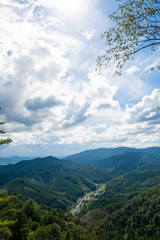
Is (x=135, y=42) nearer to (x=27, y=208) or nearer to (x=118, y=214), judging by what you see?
(x=27, y=208)

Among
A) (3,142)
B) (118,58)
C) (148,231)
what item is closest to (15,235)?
(3,142)

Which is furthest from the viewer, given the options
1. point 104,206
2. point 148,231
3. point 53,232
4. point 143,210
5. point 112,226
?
point 104,206

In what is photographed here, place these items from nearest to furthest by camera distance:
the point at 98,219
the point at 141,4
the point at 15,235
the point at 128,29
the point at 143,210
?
the point at 141,4 < the point at 128,29 < the point at 15,235 < the point at 143,210 < the point at 98,219

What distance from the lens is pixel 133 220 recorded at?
446ft

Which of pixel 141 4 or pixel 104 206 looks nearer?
pixel 141 4

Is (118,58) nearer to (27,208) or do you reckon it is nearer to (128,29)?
(128,29)

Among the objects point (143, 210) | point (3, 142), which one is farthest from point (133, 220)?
point (3, 142)

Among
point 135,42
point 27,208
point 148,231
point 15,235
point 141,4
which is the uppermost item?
point 141,4

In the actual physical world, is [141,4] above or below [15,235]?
above

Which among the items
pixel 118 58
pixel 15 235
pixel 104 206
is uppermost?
pixel 118 58

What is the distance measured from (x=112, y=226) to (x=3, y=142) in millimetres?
160004

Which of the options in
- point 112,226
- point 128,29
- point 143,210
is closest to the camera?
point 128,29

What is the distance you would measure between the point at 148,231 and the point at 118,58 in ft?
521

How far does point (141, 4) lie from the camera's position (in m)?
8.84
